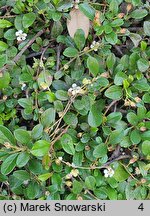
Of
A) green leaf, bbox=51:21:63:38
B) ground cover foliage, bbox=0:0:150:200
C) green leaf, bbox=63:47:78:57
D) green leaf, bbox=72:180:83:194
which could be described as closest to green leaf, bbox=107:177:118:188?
ground cover foliage, bbox=0:0:150:200

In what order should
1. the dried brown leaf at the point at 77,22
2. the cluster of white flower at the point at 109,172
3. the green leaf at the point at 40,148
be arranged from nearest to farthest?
the green leaf at the point at 40,148
the cluster of white flower at the point at 109,172
the dried brown leaf at the point at 77,22

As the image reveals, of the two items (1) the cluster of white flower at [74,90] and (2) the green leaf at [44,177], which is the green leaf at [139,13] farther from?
(2) the green leaf at [44,177]

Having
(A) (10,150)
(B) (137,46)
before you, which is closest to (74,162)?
(A) (10,150)

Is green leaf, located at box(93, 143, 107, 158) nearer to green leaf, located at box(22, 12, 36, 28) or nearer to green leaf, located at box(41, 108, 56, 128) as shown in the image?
green leaf, located at box(41, 108, 56, 128)

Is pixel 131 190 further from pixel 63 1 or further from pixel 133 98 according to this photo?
pixel 63 1

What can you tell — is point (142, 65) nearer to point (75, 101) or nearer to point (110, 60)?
point (110, 60)

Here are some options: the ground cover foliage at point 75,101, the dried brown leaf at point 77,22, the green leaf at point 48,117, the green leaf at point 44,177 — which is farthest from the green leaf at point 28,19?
the green leaf at point 44,177

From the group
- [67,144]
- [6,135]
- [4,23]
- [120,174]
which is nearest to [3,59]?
[4,23]
